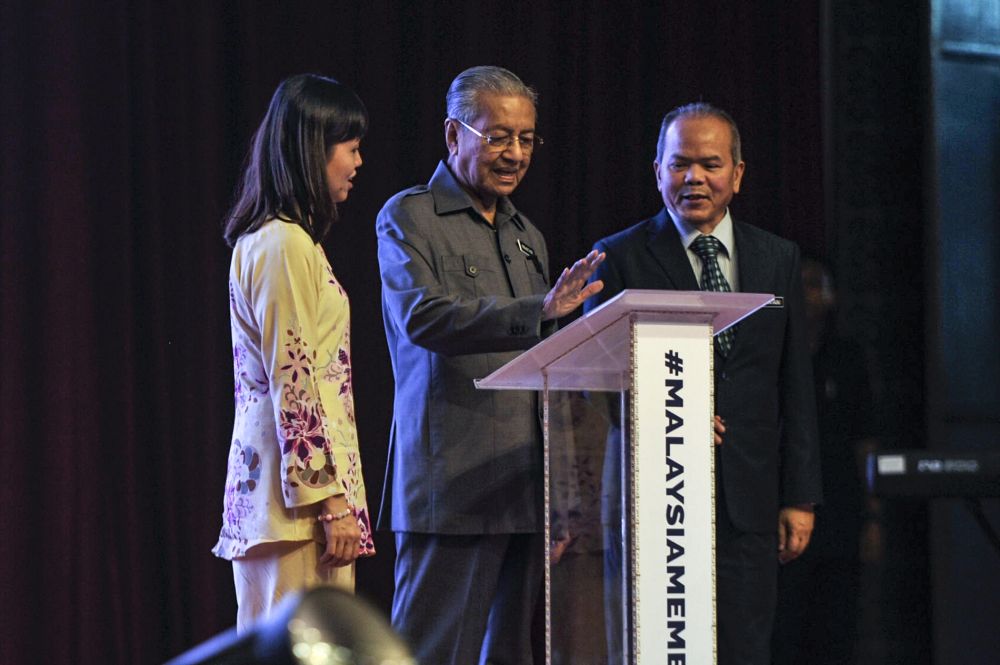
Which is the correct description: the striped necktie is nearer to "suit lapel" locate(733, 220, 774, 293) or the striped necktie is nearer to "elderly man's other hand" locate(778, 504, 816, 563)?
"suit lapel" locate(733, 220, 774, 293)

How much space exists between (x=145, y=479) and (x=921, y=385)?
7.20 ft

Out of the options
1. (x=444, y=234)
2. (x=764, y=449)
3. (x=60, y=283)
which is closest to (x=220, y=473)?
(x=60, y=283)

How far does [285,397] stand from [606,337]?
1.84 feet

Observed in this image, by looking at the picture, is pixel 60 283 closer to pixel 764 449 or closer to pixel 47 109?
pixel 47 109

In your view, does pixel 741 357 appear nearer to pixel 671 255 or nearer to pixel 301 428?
pixel 671 255

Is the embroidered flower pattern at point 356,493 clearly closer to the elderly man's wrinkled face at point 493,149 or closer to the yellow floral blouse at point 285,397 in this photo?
the yellow floral blouse at point 285,397

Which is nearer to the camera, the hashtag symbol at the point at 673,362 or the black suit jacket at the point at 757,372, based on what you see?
the hashtag symbol at the point at 673,362

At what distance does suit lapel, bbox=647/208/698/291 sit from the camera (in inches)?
113

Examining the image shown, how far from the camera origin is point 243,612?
2219mm

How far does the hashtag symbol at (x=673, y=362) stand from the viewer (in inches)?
81.1

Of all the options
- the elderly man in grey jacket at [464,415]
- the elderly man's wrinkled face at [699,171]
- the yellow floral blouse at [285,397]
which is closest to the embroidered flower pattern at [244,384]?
the yellow floral blouse at [285,397]

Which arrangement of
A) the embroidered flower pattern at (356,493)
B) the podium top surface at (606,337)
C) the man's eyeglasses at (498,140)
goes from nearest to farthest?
the podium top surface at (606,337), the embroidered flower pattern at (356,493), the man's eyeglasses at (498,140)

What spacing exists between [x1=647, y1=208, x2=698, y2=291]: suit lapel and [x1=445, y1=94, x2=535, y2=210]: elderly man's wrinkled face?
418 mm

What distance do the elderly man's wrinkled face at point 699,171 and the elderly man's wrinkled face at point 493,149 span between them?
0.43 m
